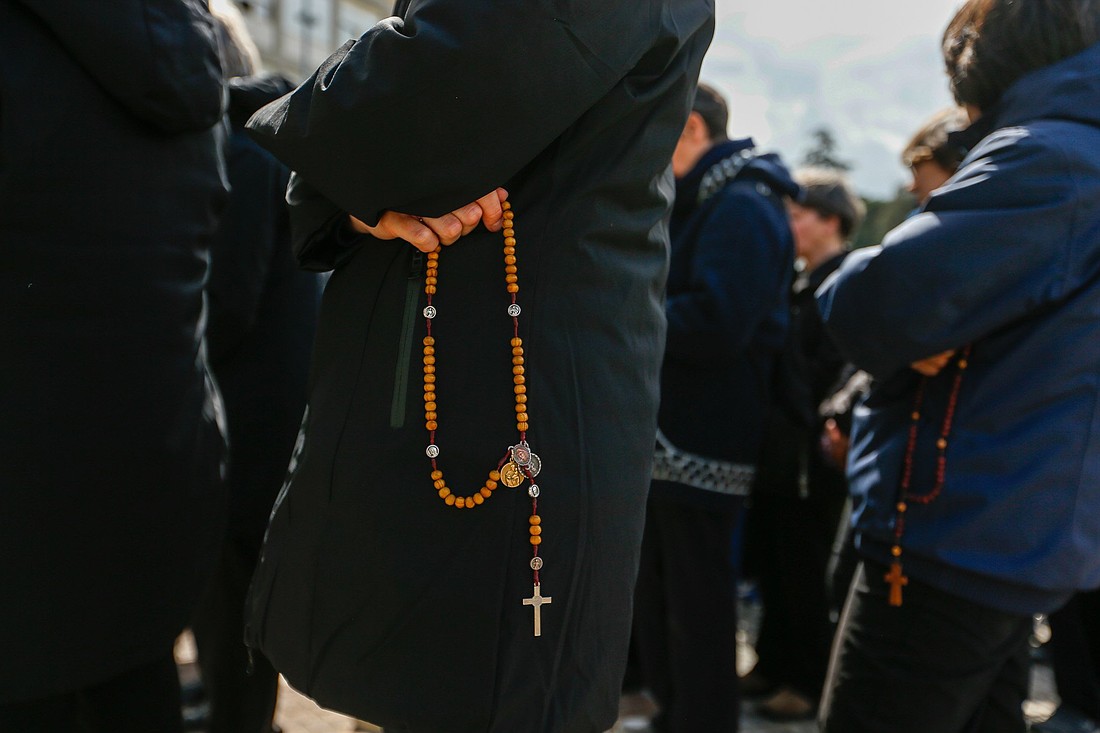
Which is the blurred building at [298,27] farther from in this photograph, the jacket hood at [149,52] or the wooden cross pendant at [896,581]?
the wooden cross pendant at [896,581]

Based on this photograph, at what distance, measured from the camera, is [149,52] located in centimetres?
160

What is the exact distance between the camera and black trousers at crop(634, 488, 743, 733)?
8.76ft

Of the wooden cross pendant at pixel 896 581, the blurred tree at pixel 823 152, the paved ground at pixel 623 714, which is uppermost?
the wooden cross pendant at pixel 896 581

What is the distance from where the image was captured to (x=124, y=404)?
5.42ft

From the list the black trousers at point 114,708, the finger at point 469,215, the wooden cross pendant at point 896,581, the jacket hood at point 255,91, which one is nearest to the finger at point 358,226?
the finger at point 469,215

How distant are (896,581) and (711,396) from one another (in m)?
0.96

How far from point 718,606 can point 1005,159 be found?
145 cm

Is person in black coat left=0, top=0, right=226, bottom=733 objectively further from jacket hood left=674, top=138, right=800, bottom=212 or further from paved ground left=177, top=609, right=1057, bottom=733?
jacket hood left=674, top=138, right=800, bottom=212

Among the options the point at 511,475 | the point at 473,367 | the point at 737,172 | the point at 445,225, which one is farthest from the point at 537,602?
the point at 737,172

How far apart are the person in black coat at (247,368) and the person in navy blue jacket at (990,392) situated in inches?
48.2

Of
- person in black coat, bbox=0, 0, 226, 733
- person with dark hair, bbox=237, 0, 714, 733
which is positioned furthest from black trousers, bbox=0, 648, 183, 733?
person with dark hair, bbox=237, 0, 714, 733

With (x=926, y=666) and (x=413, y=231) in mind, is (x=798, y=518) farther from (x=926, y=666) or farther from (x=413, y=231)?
(x=413, y=231)

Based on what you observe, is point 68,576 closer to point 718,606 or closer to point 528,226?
point 528,226

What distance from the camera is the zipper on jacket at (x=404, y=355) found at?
125 cm
